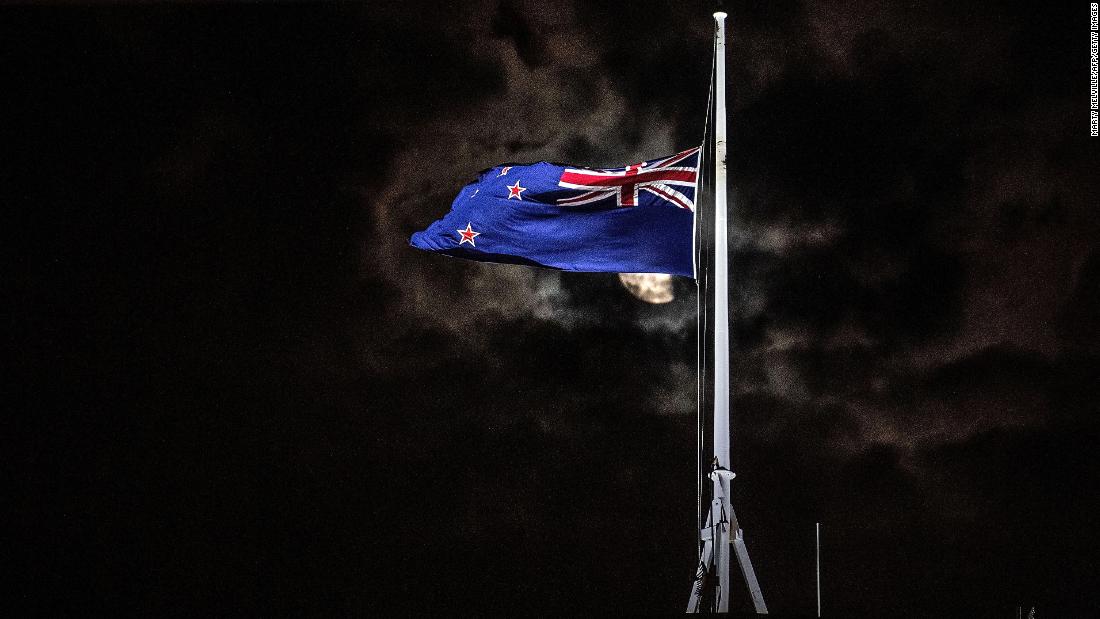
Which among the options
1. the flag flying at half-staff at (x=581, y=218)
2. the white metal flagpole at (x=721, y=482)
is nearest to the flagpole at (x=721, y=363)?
the white metal flagpole at (x=721, y=482)

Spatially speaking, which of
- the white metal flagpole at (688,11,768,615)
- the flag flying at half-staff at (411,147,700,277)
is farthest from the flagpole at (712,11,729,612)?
the flag flying at half-staff at (411,147,700,277)

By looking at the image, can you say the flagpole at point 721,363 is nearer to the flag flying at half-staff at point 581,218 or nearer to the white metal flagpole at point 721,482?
the white metal flagpole at point 721,482

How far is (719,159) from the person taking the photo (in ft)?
38.7

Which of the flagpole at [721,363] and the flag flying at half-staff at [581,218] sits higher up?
the flag flying at half-staff at [581,218]

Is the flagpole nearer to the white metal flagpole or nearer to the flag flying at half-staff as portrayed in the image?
the white metal flagpole

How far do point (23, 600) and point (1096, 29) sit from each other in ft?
144

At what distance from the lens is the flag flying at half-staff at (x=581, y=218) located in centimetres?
1253

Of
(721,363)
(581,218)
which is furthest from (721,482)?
(581,218)

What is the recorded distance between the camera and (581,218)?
13164 millimetres

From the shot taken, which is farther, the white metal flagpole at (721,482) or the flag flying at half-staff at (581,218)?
the flag flying at half-staff at (581,218)

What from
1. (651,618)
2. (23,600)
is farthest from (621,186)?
(23,600)

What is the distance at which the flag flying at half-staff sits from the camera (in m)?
12.5

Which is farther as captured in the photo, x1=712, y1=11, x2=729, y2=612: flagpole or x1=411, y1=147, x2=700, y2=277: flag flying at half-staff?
x1=411, y1=147, x2=700, y2=277: flag flying at half-staff

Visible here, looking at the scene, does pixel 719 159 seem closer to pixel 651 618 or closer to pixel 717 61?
pixel 717 61
